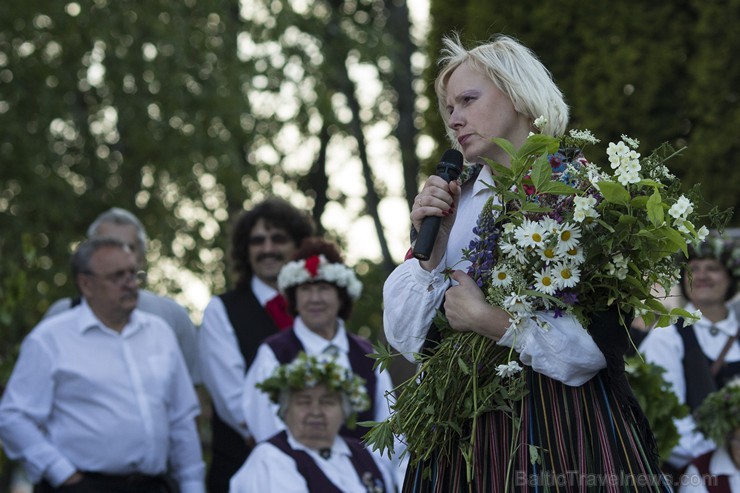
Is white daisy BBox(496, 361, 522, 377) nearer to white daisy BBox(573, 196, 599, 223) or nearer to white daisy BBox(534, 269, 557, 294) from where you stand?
white daisy BBox(534, 269, 557, 294)

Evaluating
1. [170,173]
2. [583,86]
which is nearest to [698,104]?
[583,86]

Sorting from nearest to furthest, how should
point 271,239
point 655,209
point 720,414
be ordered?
point 655,209, point 720,414, point 271,239

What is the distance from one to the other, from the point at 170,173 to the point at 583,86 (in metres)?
4.38

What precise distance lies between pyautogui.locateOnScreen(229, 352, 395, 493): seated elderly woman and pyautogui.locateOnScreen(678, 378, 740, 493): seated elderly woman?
165 cm

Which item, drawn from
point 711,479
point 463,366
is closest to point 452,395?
point 463,366

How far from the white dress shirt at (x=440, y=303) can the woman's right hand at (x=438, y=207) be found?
0.04m

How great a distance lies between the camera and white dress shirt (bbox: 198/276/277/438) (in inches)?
283

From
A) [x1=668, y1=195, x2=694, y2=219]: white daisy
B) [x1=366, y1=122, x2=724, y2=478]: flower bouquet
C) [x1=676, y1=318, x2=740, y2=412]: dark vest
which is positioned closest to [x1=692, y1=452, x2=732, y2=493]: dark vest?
[x1=676, y1=318, x2=740, y2=412]: dark vest

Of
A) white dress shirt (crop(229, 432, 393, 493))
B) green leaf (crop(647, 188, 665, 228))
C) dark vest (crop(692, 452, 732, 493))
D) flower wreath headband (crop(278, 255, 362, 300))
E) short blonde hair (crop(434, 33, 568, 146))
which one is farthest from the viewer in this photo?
flower wreath headband (crop(278, 255, 362, 300))

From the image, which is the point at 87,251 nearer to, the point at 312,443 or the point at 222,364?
the point at 222,364

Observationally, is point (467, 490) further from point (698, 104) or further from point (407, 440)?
point (698, 104)

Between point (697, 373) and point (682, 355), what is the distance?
13cm

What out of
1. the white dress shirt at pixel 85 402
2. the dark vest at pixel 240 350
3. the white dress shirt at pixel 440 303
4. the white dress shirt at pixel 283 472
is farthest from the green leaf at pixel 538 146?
the dark vest at pixel 240 350

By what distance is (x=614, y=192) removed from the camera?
344 cm
